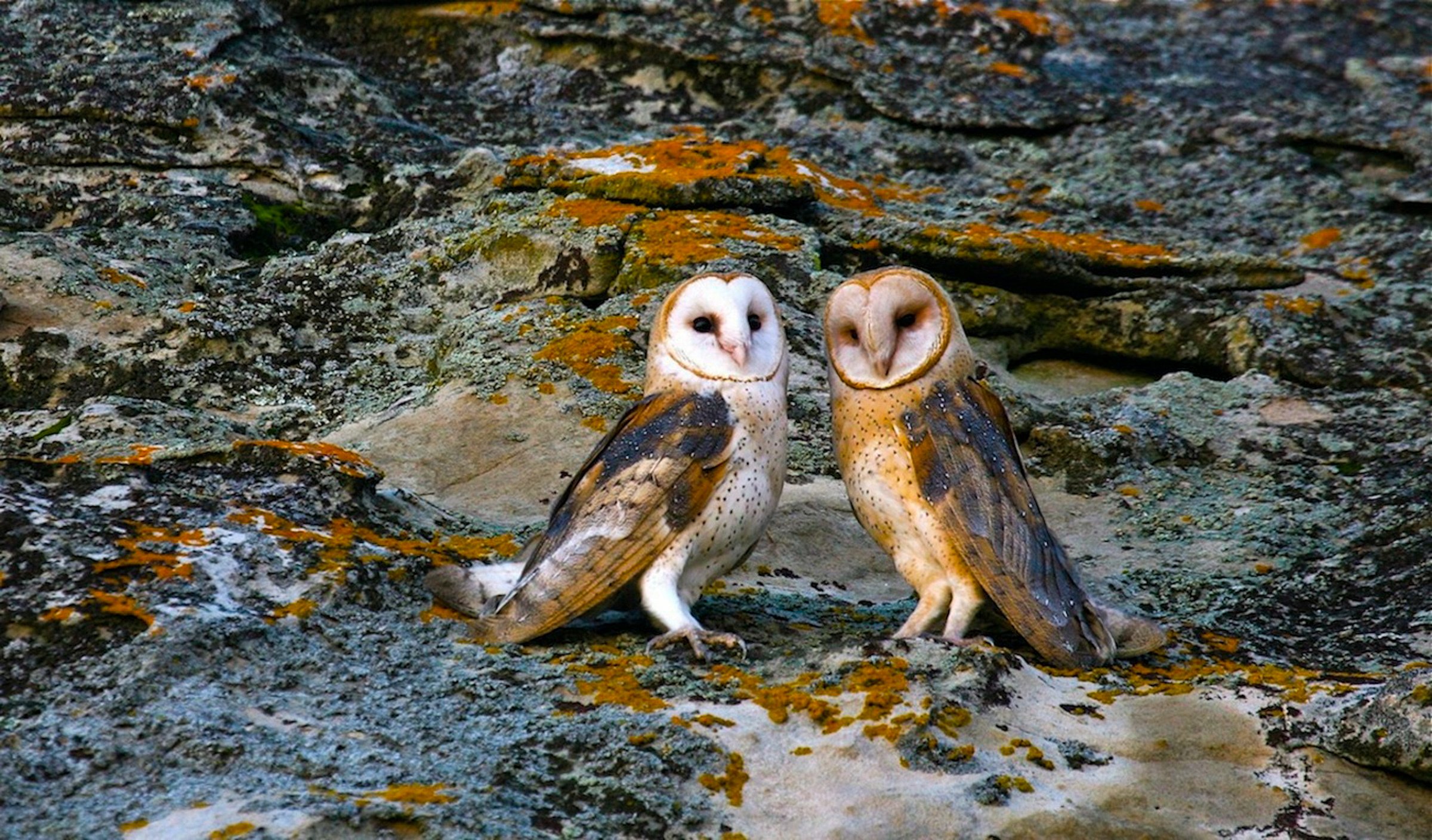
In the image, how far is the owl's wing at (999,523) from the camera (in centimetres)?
481

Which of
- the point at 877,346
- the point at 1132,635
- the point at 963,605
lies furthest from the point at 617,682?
the point at 1132,635

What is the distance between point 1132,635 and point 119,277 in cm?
472

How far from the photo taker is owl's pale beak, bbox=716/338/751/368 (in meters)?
5.20

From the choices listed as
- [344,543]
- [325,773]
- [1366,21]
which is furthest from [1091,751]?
[1366,21]

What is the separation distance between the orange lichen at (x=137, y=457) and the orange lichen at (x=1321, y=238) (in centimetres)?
593

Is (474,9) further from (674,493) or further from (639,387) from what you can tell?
(674,493)

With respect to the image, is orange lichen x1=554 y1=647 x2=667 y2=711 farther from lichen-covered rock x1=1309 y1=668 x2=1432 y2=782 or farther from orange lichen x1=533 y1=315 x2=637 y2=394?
orange lichen x1=533 y1=315 x2=637 y2=394

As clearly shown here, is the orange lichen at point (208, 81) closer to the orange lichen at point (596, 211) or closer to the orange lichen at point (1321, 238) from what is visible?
the orange lichen at point (596, 211)

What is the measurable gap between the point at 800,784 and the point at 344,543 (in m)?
1.83

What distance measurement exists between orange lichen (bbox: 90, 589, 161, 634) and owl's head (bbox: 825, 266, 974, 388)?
2.50 m

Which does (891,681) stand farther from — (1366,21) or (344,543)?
(1366,21)

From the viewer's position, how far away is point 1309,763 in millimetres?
4176

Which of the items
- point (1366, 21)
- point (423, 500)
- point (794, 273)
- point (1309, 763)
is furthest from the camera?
point (1366, 21)

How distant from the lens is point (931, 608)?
16.5 feet
